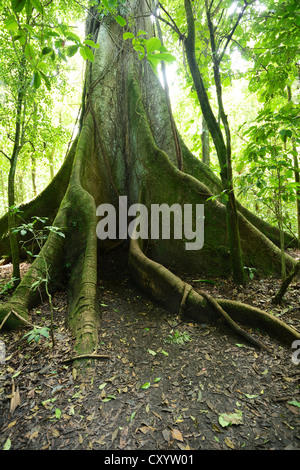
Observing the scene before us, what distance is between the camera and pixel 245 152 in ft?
10.1

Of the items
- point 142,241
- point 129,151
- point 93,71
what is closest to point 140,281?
point 142,241

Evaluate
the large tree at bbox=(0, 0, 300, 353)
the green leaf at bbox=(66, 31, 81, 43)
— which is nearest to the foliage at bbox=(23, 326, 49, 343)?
the large tree at bbox=(0, 0, 300, 353)

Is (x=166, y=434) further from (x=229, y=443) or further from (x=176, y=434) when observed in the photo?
(x=229, y=443)

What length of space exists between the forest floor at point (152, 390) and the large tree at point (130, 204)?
27 cm

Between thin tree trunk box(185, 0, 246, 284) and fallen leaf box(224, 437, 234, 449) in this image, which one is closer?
fallen leaf box(224, 437, 234, 449)

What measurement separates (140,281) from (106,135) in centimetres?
345

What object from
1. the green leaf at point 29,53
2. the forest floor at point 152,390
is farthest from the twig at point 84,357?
the green leaf at point 29,53

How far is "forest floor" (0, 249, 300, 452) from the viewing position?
179cm

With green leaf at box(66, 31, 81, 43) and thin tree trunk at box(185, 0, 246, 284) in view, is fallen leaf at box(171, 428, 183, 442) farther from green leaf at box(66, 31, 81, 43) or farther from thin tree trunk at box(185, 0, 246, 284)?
green leaf at box(66, 31, 81, 43)

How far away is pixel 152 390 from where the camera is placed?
224 centimetres

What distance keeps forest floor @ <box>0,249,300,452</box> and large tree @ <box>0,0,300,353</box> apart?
265 mm

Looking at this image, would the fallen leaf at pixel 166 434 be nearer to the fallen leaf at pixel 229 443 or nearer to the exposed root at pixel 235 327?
the fallen leaf at pixel 229 443

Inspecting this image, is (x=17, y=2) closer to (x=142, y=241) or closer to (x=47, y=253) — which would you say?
(x=47, y=253)

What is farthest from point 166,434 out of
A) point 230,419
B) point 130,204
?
point 130,204
